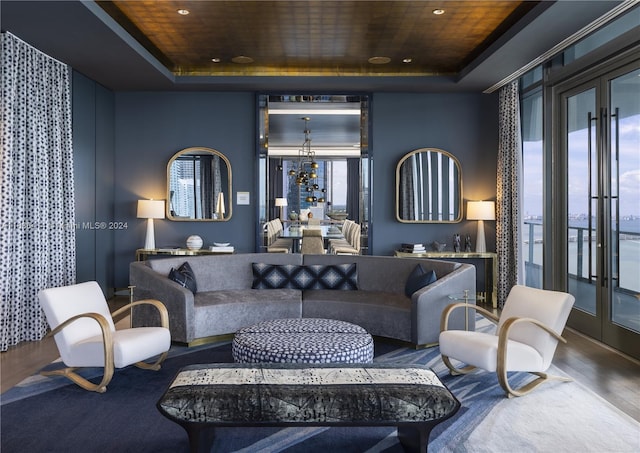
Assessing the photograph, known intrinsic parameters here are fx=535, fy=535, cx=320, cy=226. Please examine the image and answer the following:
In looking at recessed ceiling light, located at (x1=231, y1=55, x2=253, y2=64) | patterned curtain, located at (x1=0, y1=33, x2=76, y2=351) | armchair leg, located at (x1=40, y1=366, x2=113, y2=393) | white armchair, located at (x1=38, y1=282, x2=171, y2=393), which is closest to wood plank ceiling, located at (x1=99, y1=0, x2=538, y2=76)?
recessed ceiling light, located at (x1=231, y1=55, x2=253, y2=64)

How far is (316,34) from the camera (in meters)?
5.88

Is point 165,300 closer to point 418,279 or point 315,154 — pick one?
point 418,279

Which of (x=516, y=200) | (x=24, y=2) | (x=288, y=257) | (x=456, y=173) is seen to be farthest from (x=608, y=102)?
(x=24, y=2)

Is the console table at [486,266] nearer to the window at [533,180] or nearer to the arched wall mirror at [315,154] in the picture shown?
the window at [533,180]

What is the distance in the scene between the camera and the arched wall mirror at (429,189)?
7652 mm

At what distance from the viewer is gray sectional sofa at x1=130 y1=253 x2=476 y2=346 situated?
16.1ft

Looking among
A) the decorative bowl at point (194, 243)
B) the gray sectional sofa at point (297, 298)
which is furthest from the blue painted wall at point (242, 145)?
the gray sectional sofa at point (297, 298)

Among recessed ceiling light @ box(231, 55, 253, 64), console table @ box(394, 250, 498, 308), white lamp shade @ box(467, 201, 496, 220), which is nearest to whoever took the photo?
recessed ceiling light @ box(231, 55, 253, 64)

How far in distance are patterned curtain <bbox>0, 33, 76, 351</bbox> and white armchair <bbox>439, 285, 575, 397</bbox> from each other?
4.01 metres

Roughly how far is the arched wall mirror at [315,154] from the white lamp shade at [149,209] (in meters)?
1.40

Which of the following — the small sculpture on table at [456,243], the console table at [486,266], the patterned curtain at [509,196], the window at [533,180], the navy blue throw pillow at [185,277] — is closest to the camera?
the navy blue throw pillow at [185,277]

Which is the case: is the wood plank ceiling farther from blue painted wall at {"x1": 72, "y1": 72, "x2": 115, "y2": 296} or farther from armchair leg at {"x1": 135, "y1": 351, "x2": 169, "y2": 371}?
armchair leg at {"x1": 135, "y1": 351, "x2": 169, "y2": 371}

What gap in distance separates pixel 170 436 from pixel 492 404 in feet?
6.68

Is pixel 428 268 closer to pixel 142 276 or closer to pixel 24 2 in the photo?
pixel 142 276
